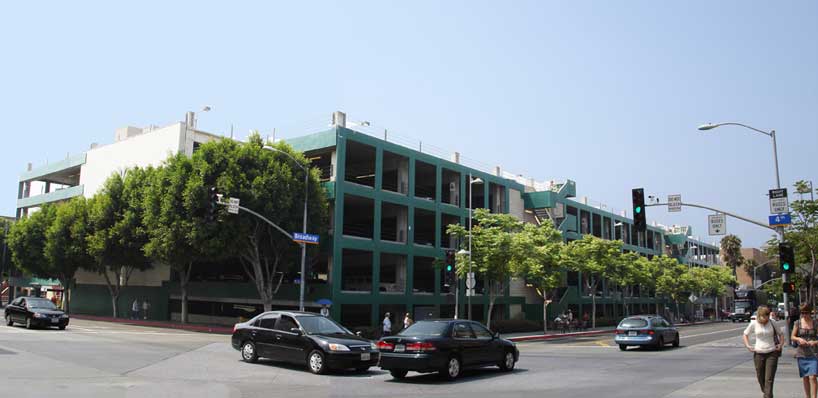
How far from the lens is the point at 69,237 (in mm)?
48719

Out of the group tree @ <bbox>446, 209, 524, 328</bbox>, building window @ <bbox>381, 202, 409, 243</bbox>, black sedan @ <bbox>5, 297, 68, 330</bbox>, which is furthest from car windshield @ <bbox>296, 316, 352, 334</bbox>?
building window @ <bbox>381, 202, 409, 243</bbox>

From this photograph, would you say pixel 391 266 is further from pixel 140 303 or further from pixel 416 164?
pixel 140 303

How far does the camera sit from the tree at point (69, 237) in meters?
47.2

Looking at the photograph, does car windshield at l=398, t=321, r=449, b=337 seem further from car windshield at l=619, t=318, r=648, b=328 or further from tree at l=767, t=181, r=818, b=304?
tree at l=767, t=181, r=818, b=304

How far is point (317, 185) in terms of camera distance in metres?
36.3

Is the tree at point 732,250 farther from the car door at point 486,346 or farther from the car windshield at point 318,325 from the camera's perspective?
the car windshield at point 318,325

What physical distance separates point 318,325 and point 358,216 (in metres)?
30.4

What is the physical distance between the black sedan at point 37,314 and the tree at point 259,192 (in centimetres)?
884

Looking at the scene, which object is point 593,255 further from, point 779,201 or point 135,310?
point 135,310

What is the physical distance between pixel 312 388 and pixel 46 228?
1842 inches

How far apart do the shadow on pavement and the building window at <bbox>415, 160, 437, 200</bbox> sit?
29.2 meters

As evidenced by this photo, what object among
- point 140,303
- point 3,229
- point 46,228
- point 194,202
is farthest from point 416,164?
point 3,229

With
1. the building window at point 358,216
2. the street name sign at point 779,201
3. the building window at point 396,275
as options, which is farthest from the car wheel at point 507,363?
the building window at point 396,275

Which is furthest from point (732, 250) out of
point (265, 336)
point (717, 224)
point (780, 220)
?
point (265, 336)
